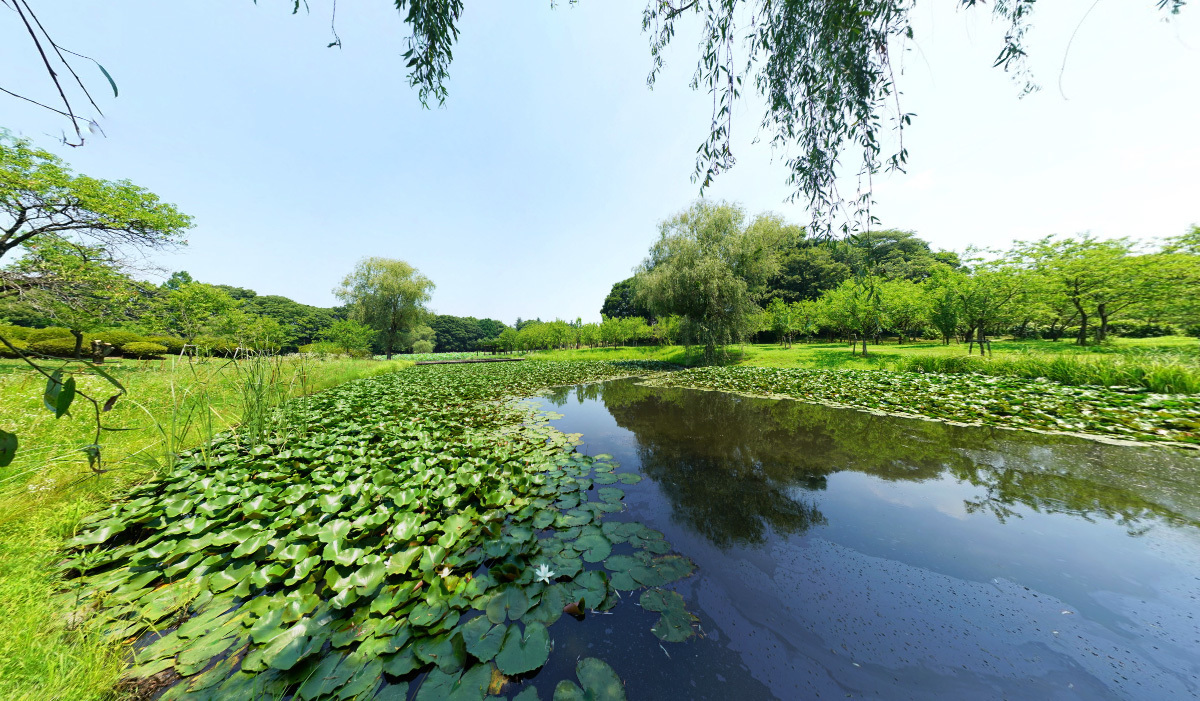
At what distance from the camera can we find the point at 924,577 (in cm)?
249

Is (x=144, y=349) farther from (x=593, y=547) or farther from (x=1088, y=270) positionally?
(x=1088, y=270)

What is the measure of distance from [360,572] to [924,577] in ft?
12.7

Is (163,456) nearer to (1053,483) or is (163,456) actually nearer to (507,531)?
(507,531)

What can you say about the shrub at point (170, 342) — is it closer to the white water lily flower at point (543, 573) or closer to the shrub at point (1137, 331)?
the white water lily flower at point (543, 573)

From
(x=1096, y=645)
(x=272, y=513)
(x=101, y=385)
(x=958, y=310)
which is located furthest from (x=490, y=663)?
(x=958, y=310)

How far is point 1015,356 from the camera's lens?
9.05 metres

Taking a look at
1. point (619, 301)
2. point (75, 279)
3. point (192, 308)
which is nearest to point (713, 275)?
point (75, 279)

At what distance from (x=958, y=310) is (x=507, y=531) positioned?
17.9 meters

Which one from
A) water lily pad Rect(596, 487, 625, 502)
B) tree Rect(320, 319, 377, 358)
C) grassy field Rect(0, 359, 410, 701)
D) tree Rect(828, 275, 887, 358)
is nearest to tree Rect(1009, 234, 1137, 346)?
tree Rect(828, 275, 887, 358)

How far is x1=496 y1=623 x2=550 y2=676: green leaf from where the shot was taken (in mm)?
1771

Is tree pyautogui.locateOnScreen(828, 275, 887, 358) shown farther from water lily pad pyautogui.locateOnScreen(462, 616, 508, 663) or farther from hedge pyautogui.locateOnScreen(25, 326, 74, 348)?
hedge pyautogui.locateOnScreen(25, 326, 74, 348)

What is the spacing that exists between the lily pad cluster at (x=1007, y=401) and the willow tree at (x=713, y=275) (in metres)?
4.76

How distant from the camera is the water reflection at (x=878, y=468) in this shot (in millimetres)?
3197

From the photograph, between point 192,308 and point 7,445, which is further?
point 192,308
